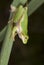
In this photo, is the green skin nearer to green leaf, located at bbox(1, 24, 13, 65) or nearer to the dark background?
green leaf, located at bbox(1, 24, 13, 65)

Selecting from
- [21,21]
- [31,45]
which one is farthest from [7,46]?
[31,45]

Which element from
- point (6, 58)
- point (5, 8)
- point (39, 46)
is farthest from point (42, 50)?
point (6, 58)

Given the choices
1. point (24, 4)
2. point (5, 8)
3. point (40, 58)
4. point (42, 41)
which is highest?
point (5, 8)

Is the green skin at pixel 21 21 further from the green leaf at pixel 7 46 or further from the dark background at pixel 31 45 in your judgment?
the dark background at pixel 31 45

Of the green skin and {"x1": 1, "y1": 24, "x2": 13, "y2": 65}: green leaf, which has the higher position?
the green skin

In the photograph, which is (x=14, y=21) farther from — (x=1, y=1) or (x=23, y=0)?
(x=1, y=1)

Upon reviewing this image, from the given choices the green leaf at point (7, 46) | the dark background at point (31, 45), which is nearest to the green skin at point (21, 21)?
the green leaf at point (7, 46)

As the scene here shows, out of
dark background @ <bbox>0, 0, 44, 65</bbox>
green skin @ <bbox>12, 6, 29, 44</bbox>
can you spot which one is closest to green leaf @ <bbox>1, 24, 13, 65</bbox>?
green skin @ <bbox>12, 6, 29, 44</bbox>

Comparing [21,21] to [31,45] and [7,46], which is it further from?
[31,45]
